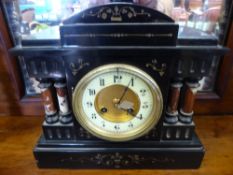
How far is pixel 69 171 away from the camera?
28.7 inches

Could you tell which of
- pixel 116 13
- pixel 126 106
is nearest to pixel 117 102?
pixel 126 106

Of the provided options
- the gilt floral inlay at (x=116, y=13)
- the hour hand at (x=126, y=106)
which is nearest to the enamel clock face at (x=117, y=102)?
the hour hand at (x=126, y=106)

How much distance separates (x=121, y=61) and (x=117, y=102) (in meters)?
0.13

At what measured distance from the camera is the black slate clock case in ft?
1.83

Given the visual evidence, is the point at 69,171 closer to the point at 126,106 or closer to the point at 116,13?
the point at 126,106

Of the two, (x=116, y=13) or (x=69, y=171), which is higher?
(x=116, y=13)

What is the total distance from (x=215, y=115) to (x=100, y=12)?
694 millimetres

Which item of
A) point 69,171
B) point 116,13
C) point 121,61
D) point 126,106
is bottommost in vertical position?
point 69,171

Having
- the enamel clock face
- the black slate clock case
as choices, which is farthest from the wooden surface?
the enamel clock face

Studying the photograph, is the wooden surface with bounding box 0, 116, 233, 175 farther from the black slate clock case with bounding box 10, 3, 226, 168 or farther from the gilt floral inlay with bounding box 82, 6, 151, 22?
the gilt floral inlay with bounding box 82, 6, 151, 22

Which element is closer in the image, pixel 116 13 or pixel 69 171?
pixel 116 13

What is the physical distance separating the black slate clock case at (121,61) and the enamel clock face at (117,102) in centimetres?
2

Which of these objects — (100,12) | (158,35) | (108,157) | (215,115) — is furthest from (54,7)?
(215,115)

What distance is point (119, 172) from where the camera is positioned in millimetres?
726
